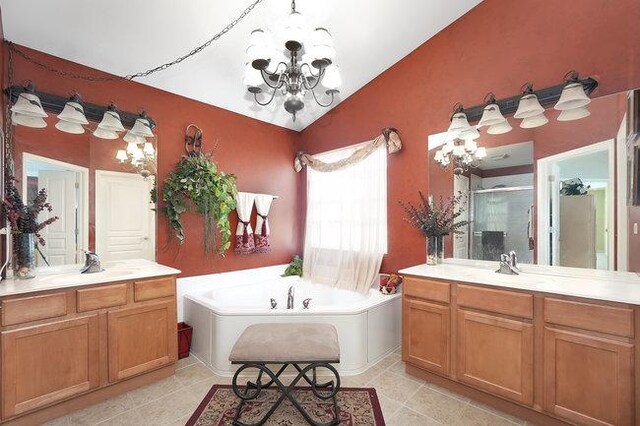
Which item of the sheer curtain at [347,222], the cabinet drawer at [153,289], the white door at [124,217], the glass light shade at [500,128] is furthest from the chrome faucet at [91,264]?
the glass light shade at [500,128]

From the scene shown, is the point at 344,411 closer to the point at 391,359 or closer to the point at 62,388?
the point at 391,359

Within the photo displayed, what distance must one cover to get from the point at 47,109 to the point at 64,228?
952 mm

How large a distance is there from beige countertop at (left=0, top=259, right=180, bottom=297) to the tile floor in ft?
2.81

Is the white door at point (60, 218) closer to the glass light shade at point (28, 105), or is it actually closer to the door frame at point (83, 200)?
the door frame at point (83, 200)

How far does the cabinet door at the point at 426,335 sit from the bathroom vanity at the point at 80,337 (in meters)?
1.93

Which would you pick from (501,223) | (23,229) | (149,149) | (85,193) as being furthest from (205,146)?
(501,223)

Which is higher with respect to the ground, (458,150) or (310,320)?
Answer: (458,150)

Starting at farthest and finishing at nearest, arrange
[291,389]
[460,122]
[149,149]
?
1. [149,149]
2. [460,122]
3. [291,389]

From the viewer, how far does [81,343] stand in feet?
6.64

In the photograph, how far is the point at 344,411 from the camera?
199 centimetres

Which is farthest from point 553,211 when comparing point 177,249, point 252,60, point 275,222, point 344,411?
point 177,249

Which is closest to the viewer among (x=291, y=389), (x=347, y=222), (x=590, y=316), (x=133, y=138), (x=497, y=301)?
(x=590, y=316)

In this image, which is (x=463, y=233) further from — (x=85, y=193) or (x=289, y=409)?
(x=85, y=193)

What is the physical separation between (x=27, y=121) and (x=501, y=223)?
3.81m
